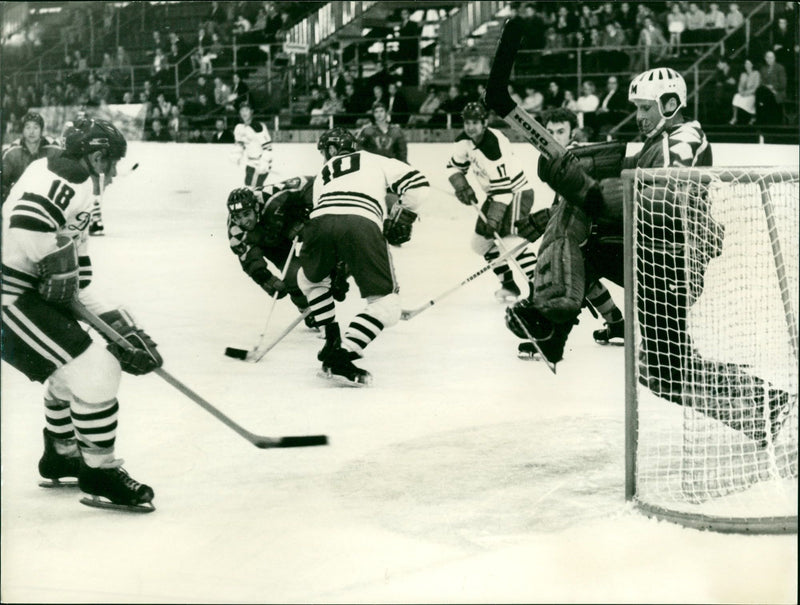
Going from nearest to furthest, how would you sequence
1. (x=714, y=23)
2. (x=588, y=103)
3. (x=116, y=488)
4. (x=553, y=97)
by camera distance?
1. (x=116, y=488)
2. (x=588, y=103)
3. (x=714, y=23)
4. (x=553, y=97)

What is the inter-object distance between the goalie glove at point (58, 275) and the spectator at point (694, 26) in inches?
350

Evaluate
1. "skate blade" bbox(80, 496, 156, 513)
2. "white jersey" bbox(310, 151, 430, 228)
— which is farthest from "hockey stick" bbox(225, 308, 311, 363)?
"skate blade" bbox(80, 496, 156, 513)

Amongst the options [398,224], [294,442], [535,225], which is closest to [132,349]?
[294,442]

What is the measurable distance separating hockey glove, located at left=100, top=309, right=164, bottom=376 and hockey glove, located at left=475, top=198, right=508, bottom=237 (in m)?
3.00

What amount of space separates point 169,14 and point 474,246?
7.68 m

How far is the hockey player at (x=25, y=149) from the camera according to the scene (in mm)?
5098

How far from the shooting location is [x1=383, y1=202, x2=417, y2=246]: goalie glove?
4.02 metres

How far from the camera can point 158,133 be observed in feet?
34.8

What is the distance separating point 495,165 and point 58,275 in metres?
3.44

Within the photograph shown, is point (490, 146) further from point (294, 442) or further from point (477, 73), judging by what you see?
point (477, 73)

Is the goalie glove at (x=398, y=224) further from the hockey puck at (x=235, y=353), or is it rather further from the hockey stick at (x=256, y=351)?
the hockey puck at (x=235, y=353)

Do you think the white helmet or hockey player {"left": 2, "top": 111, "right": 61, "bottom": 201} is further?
hockey player {"left": 2, "top": 111, "right": 61, "bottom": 201}

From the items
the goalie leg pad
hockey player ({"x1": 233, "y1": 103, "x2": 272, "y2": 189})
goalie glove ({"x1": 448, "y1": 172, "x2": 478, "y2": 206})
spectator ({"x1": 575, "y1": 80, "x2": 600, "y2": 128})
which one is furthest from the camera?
spectator ({"x1": 575, "y1": 80, "x2": 600, "y2": 128})

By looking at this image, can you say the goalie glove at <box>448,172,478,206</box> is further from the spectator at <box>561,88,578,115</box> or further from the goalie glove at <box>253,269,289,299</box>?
the spectator at <box>561,88,578,115</box>
